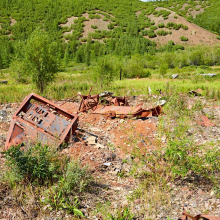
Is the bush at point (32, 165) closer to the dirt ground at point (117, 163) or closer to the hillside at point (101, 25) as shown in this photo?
the dirt ground at point (117, 163)

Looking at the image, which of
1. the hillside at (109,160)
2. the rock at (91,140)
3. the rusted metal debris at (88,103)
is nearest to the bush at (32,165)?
the hillside at (109,160)

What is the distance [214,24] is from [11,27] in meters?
88.8

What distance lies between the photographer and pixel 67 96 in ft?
31.9

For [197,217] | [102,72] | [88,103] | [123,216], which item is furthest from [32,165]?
[102,72]

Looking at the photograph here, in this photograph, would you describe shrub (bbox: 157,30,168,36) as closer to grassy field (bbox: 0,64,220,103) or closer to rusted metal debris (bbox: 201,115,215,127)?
grassy field (bbox: 0,64,220,103)

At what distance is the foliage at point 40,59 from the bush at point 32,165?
28.4ft

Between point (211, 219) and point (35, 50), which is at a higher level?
point (35, 50)

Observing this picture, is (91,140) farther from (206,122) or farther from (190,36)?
(190,36)

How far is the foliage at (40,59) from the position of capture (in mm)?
10977

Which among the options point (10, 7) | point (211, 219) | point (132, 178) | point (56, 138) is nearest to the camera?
point (211, 219)

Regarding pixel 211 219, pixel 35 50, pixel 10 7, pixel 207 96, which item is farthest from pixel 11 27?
pixel 211 219

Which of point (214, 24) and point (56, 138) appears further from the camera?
point (214, 24)

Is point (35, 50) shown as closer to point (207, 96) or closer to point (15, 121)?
point (15, 121)

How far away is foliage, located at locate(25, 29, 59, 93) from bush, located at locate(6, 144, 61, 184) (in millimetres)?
8661
